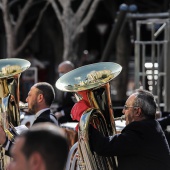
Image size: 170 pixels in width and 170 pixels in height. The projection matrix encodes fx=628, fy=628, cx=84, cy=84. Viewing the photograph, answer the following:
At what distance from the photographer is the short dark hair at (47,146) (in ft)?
8.90

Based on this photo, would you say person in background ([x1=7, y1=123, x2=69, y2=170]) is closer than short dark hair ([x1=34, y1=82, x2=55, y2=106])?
Yes

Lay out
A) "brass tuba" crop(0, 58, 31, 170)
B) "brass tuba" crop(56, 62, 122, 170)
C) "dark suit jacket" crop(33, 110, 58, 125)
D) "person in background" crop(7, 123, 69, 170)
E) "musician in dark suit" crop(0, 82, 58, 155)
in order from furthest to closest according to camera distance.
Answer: "brass tuba" crop(0, 58, 31, 170)
"musician in dark suit" crop(0, 82, 58, 155)
"dark suit jacket" crop(33, 110, 58, 125)
"brass tuba" crop(56, 62, 122, 170)
"person in background" crop(7, 123, 69, 170)

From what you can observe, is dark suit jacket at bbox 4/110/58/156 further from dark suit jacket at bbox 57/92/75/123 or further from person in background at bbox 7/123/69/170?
dark suit jacket at bbox 57/92/75/123

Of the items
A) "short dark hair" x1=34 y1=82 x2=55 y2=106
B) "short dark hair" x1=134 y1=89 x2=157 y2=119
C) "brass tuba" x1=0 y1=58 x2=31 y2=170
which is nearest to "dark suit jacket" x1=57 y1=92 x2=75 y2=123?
"brass tuba" x1=0 y1=58 x2=31 y2=170

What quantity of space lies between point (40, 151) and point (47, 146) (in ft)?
0.13

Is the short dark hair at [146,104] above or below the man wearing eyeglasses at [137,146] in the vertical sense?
above

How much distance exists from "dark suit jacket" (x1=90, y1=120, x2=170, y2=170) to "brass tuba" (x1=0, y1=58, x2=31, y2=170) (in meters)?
1.17

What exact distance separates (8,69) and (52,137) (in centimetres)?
339

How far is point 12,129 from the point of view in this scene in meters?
5.11

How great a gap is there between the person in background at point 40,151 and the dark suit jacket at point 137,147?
5.42ft

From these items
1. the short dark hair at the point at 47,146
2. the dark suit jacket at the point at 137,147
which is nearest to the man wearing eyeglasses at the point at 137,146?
the dark suit jacket at the point at 137,147

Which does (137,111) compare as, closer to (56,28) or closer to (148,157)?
(148,157)

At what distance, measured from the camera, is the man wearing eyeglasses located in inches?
175

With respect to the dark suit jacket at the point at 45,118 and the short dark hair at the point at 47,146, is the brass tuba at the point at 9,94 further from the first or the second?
the short dark hair at the point at 47,146
